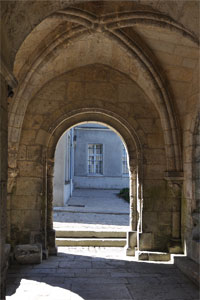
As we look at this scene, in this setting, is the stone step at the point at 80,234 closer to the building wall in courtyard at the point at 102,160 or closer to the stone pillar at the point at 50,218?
the stone pillar at the point at 50,218

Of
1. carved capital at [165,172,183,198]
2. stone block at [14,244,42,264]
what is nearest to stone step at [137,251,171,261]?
carved capital at [165,172,183,198]

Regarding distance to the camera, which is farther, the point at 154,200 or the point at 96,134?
the point at 96,134

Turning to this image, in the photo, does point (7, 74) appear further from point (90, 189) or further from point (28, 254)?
point (90, 189)

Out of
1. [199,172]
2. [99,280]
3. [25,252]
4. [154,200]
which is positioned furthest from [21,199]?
[199,172]

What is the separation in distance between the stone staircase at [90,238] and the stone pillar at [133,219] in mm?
713

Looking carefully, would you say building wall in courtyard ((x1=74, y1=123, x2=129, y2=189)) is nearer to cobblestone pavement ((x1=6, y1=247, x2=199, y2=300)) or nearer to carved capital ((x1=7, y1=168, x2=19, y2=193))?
cobblestone pavement ((x1=6, y1=247, x2=199, y2=300))

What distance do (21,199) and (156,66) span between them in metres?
3.09

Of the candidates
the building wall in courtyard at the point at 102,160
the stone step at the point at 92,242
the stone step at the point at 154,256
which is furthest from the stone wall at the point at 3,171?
the building wall in courtyard at the point at 102,160

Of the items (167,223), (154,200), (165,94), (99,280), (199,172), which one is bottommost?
(99,280)

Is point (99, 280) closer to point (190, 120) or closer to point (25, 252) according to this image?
point (25, 252)

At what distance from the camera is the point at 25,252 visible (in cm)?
480

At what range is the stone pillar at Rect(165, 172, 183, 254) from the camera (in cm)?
500

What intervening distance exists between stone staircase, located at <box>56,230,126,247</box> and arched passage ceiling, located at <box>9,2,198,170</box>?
211 centimetres

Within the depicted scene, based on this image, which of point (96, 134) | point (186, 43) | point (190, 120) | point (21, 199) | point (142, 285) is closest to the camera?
point (142, 285)
